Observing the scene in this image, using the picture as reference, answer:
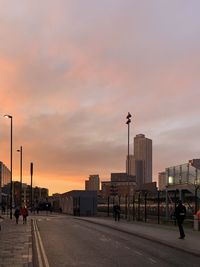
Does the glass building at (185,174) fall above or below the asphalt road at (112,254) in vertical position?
above

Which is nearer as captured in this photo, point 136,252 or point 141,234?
point 136,252

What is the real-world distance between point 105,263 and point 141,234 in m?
12.0

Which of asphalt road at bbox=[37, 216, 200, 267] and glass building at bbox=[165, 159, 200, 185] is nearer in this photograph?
asphalt road at bbox=[37, 216, 200, 267]

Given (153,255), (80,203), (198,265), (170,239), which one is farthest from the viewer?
(80,203)

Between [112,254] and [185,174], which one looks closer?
[112,254]

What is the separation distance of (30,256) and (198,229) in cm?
1449

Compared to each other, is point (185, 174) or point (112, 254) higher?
point (185, 174)

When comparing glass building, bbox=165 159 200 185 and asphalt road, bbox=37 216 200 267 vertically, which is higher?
glass building, bbox=165 159 200 185

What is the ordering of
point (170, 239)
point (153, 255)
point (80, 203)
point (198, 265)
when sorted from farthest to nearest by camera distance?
point (80, 203)
point (170, 239)
point (153, 255)
point (198, 265)

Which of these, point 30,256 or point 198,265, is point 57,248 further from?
point 198,265

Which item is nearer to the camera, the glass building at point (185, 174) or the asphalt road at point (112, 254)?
the asphalt road at point (112, 254)

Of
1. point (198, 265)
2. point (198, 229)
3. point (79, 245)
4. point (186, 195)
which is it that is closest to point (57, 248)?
point (79, 245)

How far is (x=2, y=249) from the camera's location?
1992cm

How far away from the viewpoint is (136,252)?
63.6 ft
